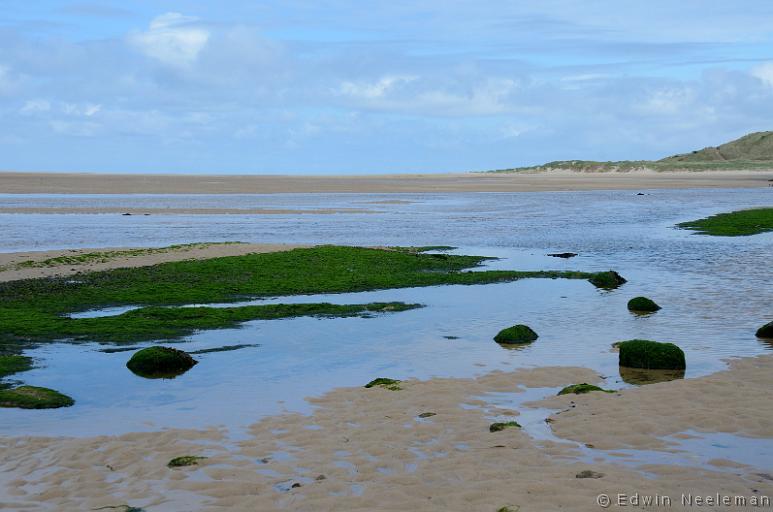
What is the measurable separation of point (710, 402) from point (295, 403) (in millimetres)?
7270

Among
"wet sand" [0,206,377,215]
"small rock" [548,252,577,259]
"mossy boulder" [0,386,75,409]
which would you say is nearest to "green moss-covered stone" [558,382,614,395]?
"mossy boulder" [0,386,75,409]

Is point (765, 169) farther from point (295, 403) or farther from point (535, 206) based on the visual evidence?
point (295, 403)

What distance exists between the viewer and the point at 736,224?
51594mm

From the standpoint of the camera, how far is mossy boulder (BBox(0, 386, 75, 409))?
14.4m

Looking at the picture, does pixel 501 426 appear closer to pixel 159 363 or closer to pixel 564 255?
pixel 159 363

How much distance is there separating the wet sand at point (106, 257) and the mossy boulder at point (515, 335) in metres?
17.5

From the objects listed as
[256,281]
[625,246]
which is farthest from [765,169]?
[256,281]

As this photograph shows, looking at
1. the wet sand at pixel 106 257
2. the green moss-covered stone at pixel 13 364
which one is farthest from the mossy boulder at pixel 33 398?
the wet sand at pixel 106 257

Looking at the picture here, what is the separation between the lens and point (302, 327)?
22.0 meters

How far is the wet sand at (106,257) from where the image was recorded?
1206 inches

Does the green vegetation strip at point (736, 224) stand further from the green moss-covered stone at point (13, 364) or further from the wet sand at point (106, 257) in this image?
the green moss-covered stone at point (13, 364)

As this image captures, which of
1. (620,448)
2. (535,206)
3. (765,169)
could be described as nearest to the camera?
(620,448)

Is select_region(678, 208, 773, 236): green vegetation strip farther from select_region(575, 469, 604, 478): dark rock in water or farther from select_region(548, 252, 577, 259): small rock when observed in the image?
select_region(575, 469, 604, 478): dark rock in water

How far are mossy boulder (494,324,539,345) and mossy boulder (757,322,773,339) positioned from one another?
213 inches
